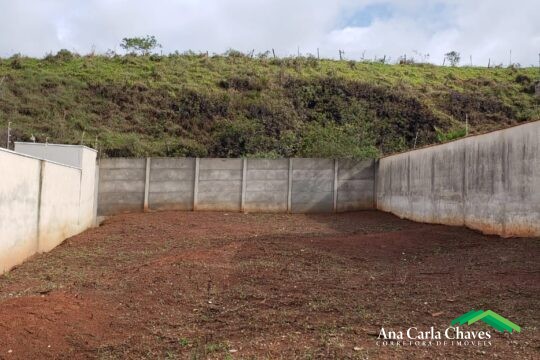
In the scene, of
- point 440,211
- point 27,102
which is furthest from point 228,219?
point 27,102

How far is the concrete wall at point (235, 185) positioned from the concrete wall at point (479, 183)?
1.91 m

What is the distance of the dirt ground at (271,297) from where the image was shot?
3518 mm

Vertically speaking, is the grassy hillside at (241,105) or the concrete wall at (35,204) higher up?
the grassy hillside at (241,105)

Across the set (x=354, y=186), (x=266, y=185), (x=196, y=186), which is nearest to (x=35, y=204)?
(x=196, y=186)

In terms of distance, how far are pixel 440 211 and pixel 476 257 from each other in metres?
3.73

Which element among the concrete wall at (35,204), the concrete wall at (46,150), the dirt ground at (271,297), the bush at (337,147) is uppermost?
the bush at (337,147)

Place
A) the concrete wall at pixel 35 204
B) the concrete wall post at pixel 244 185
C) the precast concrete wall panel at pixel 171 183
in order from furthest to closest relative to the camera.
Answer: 1. the concrete wall post at pixel 244 185
2. the precast concrete wall panel at pixel 171 183
3. the concrete wall at pixel 35 204

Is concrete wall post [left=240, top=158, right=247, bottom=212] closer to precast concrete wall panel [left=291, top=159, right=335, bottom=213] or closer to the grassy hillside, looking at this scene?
precast concrete wall panel [left=291, top=159, right=335, bottom=213]

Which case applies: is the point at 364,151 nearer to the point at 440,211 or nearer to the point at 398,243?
the point at 440,211

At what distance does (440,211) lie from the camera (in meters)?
10.0

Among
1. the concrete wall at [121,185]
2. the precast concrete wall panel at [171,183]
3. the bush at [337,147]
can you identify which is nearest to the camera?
the concrete wall at [121,185]

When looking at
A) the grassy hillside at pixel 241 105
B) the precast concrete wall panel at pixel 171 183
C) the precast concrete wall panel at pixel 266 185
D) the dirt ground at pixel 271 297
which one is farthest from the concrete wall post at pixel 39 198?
the grassy hillside at pixel 241 105

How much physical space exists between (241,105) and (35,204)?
541 inches

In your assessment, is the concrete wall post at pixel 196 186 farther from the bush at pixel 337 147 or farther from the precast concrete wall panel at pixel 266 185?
the bush at pixel 337 147
